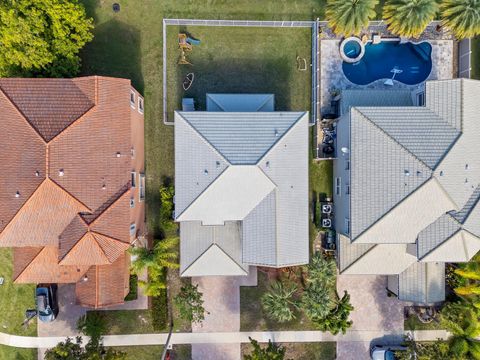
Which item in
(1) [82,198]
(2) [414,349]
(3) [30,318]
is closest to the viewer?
(1) [82,198]

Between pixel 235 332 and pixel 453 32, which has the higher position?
pixel 453 32

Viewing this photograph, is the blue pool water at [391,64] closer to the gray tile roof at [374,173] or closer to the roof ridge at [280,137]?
the gray tile roof at [374,173]

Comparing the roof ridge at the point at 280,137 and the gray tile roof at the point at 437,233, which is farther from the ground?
the roof ridge at the point at 280,137

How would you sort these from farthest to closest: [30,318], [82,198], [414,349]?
[30,318] < [414,349] < [82,198]

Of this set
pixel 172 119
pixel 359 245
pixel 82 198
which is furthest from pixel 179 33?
pixel 359 245

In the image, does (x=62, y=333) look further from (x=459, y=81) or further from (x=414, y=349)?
(x=459, y=81)

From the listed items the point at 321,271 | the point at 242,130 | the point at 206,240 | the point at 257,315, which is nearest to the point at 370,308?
the point at 321,271

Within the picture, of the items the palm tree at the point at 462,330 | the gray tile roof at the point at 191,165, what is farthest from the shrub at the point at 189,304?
the palm tree at the point at 462,330
